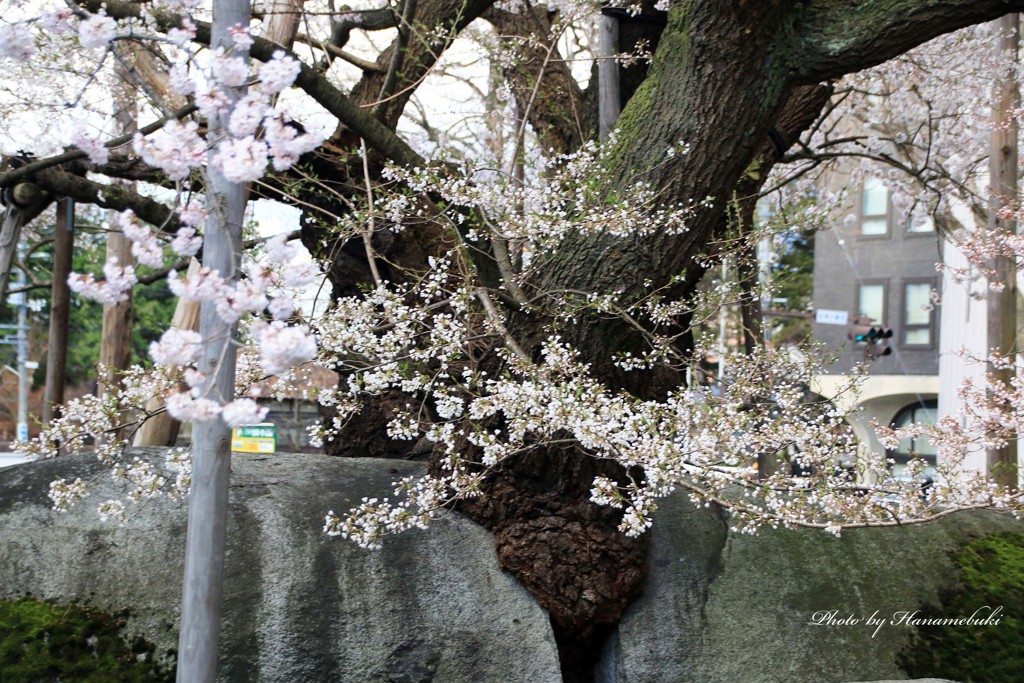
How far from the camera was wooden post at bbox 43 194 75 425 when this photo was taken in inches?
251

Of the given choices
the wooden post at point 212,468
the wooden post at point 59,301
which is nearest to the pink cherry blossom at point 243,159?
the wooden post at point 212,468

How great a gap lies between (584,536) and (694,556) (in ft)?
3.07

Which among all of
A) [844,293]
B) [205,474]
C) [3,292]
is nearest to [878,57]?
[205,474]

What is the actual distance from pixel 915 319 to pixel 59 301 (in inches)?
938

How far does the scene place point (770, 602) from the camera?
224 inches

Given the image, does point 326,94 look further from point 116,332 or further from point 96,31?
point 116,332

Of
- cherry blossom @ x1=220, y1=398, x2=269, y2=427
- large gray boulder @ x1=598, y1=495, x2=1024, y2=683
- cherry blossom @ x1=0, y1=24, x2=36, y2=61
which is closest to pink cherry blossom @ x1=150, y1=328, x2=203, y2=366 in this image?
cherry blossom @ x1=220, y1=398, x2=269, y2=427

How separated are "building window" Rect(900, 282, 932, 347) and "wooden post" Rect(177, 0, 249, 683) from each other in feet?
82.9

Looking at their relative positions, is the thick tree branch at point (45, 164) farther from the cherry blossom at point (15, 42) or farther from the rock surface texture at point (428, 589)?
the cherry blossom at point (15, 42)

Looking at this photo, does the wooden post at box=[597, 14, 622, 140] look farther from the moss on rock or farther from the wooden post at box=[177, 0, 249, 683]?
the moss on rock

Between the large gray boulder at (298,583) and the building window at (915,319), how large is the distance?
23.0m

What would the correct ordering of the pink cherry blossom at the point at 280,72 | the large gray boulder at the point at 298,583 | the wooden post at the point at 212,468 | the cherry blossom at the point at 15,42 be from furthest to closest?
the large gray boulder at the point at 298,583, the cherry blossom at the point at 15,42, the wooden post at the point at 212,468, the pink cherry blossom at the point at 280,72

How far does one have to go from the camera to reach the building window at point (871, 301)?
26.0 meters

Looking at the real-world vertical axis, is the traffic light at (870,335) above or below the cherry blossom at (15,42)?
below
